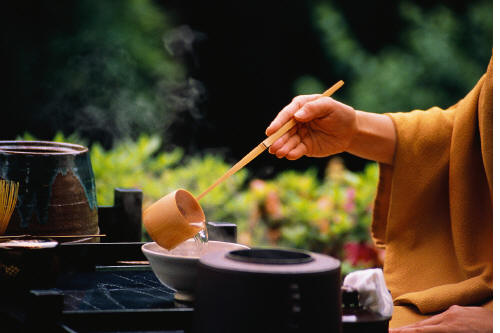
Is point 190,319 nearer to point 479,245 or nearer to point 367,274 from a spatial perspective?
point 367,274

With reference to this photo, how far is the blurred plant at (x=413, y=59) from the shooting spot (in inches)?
244

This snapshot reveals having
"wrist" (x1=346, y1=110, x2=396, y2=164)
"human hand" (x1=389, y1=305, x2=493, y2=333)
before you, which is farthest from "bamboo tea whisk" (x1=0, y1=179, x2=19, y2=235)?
"wrist" (x1=346, y1=110, x2=396, y2=164)

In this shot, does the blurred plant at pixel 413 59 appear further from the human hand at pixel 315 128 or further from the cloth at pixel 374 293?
the cloth at pixel 374 293

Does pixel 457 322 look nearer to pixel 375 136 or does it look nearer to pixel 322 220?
pixel 375 136

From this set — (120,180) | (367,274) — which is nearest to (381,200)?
(367,274)

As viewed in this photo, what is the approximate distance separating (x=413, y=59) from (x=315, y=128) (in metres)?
4.50

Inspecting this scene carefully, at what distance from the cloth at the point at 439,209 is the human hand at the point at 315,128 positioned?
0.64 ft

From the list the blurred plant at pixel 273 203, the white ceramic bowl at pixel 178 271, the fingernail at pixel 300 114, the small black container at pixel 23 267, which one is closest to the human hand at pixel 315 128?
the fingernail at pixel 300 114

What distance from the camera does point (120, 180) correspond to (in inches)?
131

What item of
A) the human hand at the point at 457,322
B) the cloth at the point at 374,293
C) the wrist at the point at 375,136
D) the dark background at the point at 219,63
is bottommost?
the human hand at the point at 457,322

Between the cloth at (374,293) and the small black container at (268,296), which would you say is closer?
the small black container at (268,296)

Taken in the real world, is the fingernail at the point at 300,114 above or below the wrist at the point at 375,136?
above

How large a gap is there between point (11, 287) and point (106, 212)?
756 mm

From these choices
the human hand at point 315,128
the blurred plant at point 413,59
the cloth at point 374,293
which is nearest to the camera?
the cloth at point 374,293
